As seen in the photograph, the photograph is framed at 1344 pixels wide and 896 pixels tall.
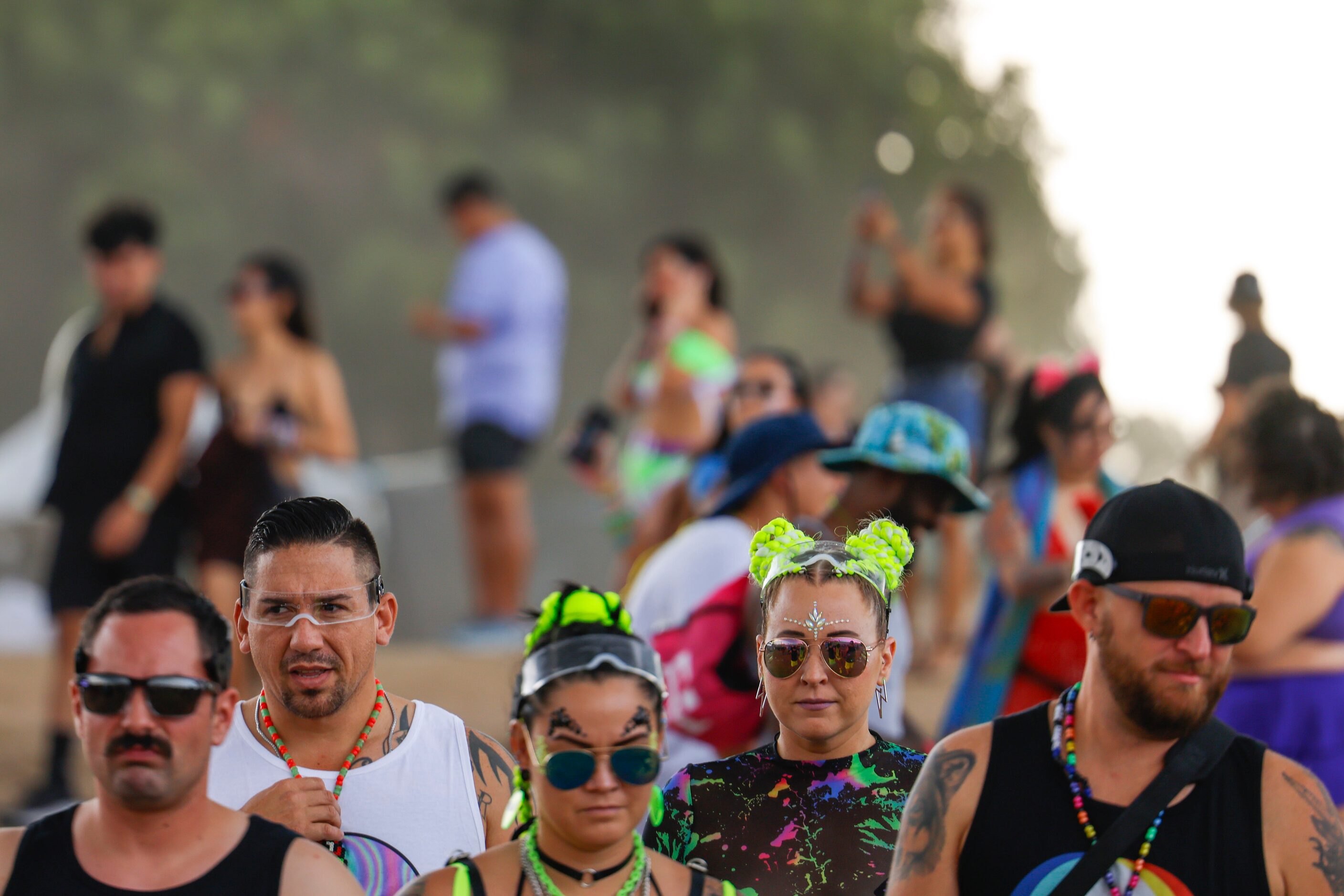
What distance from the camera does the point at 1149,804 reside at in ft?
7.08

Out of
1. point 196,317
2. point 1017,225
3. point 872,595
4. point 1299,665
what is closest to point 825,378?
point 1299,665

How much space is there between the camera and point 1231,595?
85.5 inches

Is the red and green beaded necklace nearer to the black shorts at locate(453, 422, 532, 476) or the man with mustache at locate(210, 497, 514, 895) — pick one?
the man with mustache at locate(210, 497, 514, 895)

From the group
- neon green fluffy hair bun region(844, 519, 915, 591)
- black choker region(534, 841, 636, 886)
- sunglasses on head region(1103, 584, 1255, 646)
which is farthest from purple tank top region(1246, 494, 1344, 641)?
black choker region(534, 841, 636, 886)

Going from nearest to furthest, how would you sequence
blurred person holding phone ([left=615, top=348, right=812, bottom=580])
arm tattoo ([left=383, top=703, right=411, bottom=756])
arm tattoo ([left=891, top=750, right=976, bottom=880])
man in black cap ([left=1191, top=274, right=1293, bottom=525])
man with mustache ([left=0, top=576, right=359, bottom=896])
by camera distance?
man with mustache ([left=0, top=576, right=359, bottom=896]) → arm tattoo ([left=891, top=750, right=976, bottom=880]) → arm tattoo ([left=383, top=703, right=411, bottom=756]) → man in black cap ([left=1191, top=274, right=1293, bottom=525]) → blurred person holding phone ([left=615, top=348, right=812, bottom=580])

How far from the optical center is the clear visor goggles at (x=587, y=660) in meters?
2.11

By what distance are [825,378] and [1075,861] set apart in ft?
24.5

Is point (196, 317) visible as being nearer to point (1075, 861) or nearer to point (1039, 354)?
point (1039, 354)

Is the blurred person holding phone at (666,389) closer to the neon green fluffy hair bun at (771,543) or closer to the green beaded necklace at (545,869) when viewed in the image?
the neon green fluffy hair bun at (771,543)

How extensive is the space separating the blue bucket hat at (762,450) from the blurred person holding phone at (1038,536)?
786 millimetres

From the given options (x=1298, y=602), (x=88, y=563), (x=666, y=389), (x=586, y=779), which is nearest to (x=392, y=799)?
(x=586, y=779)

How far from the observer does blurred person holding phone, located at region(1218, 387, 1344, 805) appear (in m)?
3.83

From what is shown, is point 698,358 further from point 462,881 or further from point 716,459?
point 462,881

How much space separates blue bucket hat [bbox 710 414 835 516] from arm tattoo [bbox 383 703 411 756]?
1492 mm
